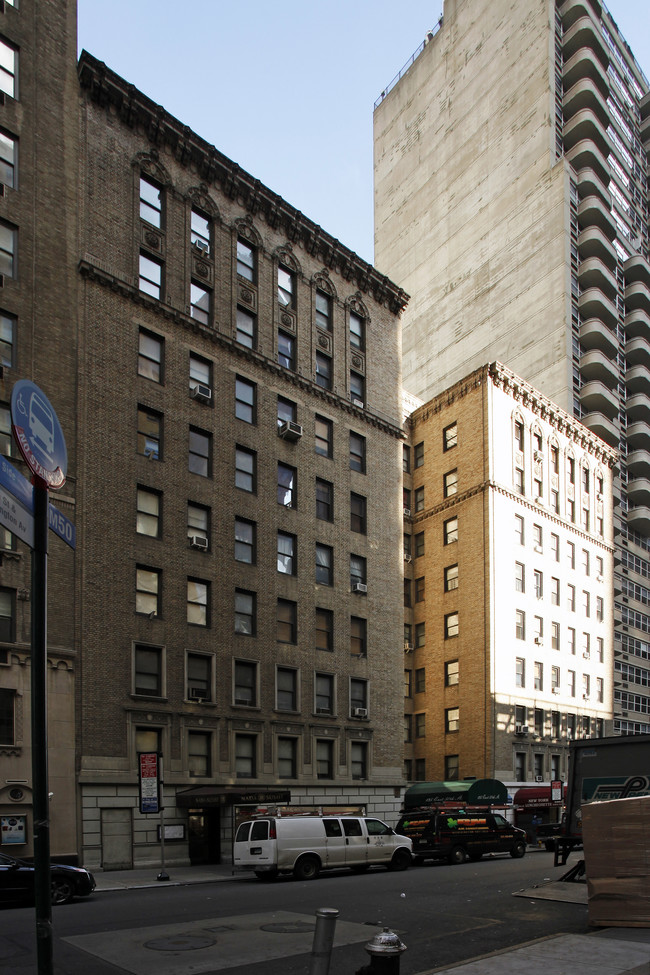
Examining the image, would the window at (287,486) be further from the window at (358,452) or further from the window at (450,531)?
the window at (450,531)

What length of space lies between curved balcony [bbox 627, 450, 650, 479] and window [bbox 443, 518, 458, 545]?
23.7 m

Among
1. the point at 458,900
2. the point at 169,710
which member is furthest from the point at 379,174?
the point at 458,900

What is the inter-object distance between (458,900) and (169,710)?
16.4m

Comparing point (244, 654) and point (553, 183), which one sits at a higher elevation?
point (553, 183)

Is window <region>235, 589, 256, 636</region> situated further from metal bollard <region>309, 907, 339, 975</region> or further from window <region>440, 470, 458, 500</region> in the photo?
metal bollard <region>309, 907, 339, 975</region>

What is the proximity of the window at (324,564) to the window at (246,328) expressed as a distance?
9492mm

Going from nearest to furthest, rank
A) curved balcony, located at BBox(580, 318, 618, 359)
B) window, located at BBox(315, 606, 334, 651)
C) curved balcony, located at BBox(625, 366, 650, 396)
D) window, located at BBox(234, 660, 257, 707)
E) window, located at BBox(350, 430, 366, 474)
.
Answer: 1. window, located at BBox(234, 660, 257, 707)
2. window, located at BBox(315, 606, 334, 651)
3. window, located at BBox(350, 430, 366, 474)
4. curved balcony, located at BBox(580, 318, 618, 359)
5. curved balcony, located at BBox(625, 366, 650, 396)

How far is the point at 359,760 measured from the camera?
4012 cm

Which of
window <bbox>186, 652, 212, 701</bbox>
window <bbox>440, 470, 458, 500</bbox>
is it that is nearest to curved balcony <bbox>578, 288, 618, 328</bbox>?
window <bbox>440, 470, 458, 500</bbox>

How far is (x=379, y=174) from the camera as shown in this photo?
97.3m

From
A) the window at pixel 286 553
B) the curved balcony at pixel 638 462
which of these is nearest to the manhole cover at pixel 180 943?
the window at pixel 286 553

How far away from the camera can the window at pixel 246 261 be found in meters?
39.7

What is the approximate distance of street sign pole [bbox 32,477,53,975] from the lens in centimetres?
576

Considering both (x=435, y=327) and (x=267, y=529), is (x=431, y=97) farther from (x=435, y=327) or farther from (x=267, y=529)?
(x=267, y=529)
